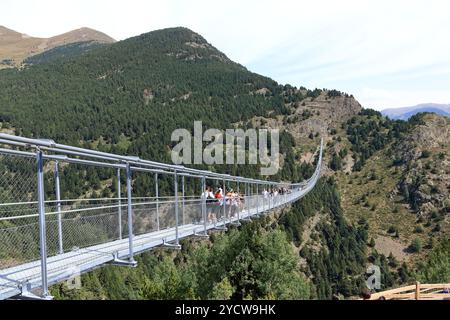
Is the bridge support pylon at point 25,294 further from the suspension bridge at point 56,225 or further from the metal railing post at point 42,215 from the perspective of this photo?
the metal railing post at point 42,215

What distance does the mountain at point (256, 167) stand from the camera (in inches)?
1492

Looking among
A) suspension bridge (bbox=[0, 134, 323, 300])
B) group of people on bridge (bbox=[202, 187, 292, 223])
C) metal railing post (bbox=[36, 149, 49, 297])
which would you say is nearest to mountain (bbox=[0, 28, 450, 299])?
group of people on bridge (bbox=[202, 187, 292, 223])

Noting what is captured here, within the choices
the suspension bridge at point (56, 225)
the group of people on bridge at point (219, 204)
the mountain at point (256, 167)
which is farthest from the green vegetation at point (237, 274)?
the suspension bridge at point (56, 225)

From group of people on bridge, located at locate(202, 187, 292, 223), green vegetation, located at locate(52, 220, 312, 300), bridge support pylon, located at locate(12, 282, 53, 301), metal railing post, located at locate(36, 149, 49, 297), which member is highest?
metal railing post, located at locate(36, 149, 49, 297)

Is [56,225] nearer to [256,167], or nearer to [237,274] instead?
[237,274]

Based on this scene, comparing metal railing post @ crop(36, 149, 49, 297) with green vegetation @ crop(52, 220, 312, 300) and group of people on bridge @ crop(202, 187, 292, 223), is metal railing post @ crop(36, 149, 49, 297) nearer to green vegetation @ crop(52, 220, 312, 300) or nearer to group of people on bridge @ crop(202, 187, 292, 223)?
group of people on bridge @ crop(202, 187, 292, 223)

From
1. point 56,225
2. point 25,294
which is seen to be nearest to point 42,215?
point 25,294

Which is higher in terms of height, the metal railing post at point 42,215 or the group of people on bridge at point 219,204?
the metal railing post at point 42,215

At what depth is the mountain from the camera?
37.9 meters

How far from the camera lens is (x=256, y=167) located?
101 meters

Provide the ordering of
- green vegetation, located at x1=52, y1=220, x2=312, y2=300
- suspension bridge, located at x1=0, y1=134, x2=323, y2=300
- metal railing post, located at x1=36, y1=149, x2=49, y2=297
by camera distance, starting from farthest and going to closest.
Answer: green vegetation, located at x1=52, y1=220, x2=312, y2=300 < suspension bridge, located at x1=0, y1=134, x2=323, y2=300 < metal railing post, located at x1=36, y1=149, x2=49, y2=297

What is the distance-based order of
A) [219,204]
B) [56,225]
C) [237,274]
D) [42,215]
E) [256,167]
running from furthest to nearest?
[256,167]
[237,274]
[219,204]
[56,225]
[42,215]

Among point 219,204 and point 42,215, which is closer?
point 42,215
